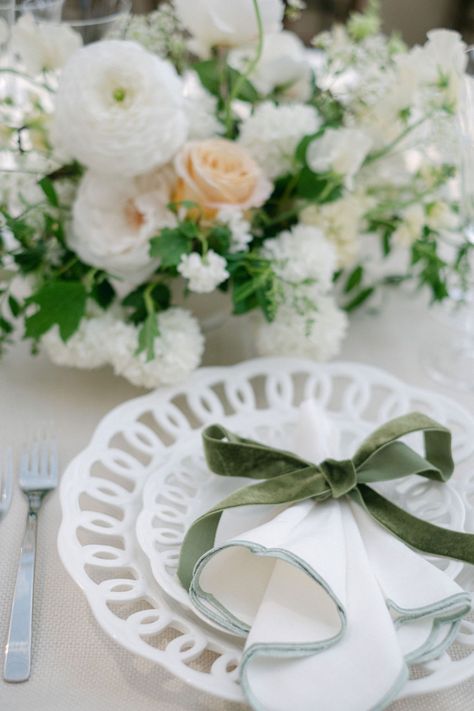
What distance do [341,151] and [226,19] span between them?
223mm


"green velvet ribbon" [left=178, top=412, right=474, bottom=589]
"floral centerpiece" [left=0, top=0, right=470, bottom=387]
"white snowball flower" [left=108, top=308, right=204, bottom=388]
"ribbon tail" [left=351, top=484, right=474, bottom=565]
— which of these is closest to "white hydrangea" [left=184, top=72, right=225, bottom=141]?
"floral centerpiece" [left=0, top=0, right=470, bottom=387]

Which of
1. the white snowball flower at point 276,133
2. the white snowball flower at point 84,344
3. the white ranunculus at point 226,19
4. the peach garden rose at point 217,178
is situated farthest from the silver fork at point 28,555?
the white ranunculus at point 226,19

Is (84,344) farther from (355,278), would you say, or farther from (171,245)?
(355,278)

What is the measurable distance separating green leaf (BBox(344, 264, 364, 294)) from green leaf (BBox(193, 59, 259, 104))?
282 mm

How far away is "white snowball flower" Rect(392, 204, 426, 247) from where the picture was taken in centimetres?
98

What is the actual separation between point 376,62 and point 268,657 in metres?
0.80

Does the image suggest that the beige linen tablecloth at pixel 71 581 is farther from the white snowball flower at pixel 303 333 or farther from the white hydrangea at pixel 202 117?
the white hydrangea at pixel 202 117

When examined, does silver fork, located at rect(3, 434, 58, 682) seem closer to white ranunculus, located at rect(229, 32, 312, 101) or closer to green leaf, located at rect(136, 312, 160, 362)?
green leaf, located at rect(136, 312, 160, 362)

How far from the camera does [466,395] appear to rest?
95 centimetres

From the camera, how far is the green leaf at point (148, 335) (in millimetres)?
860

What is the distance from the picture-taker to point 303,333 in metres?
0.92

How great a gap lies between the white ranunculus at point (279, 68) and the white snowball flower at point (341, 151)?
156 millimetres

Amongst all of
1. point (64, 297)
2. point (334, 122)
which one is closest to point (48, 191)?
point (64, 297)

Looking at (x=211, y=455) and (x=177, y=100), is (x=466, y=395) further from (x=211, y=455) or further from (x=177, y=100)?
(x=177, y=100)
